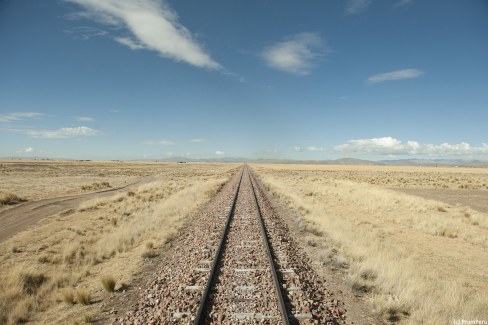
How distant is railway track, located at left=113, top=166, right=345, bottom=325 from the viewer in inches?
223

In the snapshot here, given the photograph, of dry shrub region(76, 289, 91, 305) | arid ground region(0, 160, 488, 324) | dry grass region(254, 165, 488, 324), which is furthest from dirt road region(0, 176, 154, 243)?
dry grass region(254, 165, 488, 324)

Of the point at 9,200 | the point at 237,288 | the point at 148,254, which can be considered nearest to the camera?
the point at 237,288

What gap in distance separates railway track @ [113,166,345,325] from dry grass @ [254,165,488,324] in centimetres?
122

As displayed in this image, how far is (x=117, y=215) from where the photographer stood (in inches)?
746

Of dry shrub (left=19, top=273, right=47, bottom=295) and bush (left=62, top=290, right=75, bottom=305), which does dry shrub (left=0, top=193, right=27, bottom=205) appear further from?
bush (left=62, top=290, right=75, bottom=305)

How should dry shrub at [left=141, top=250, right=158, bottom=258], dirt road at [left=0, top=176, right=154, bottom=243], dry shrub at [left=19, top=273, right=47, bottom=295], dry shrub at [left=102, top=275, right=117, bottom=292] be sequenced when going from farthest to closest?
dirt road at [left=0, top=176, right=154, bottom=243]
dry shrub at [left=141, top=250, right=158, bottom=258]
dry shrub at [left=19, top=273, right=47, bottom=295]
dry shrub at [left=102, top=275, right=117, bottom=292]

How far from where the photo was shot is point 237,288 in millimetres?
6816

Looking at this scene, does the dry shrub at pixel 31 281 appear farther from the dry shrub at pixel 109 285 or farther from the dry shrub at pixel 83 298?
the dry shrub at pixel 109 285

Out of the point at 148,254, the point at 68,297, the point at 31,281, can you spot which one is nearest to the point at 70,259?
the point at 31,281

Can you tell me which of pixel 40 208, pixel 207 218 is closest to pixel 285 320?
pixel 207 218

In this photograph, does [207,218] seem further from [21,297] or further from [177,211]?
[21,297]

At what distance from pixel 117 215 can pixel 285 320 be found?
1621 cm

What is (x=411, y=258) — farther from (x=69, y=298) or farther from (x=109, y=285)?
(x=69, y=298)

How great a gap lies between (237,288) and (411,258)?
22.9ft
